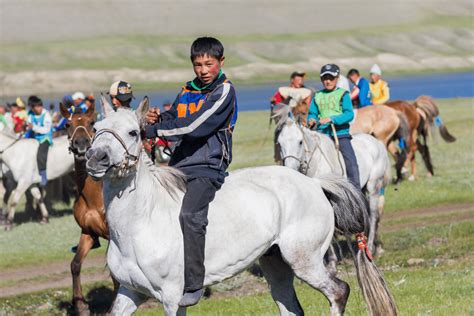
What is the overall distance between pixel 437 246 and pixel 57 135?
12565mm

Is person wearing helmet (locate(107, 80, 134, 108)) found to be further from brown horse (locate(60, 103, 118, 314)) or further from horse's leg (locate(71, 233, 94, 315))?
horse's leg (locate(71, 233, 94, 315))

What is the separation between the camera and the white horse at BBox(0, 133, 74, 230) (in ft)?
66.5

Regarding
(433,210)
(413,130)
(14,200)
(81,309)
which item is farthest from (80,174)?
(413,130)

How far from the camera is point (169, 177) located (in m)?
7.23

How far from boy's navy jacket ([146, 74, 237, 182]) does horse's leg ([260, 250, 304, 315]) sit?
112 cm

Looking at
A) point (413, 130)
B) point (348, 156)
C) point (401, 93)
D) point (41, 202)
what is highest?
point (348, 156)

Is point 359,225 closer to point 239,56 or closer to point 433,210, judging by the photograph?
point 433,210

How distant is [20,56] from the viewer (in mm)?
137250

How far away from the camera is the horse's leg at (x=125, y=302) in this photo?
7.00m

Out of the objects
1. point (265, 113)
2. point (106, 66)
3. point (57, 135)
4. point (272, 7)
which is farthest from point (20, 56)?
point (57, 135)

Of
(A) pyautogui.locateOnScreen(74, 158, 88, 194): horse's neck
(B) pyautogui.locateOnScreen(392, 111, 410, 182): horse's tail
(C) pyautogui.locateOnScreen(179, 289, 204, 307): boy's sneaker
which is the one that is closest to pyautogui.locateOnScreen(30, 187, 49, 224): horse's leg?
(A) pyautogui.locateOnScreen(74, 158, 88, 194): horse's neck

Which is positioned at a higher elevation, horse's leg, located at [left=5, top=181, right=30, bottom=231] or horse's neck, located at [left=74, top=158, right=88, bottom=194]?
horse's neck, located at [left=74, top=158, right=88, bottom=194]

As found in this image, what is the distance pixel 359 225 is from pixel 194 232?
2.09m

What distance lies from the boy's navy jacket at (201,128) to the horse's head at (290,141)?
189 inches
